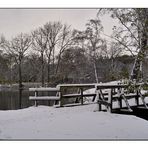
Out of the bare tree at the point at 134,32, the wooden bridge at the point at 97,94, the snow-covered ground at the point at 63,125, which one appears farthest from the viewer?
the wooden bridge at the point at 97,94

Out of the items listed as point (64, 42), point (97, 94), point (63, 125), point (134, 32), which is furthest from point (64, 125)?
point (134, 32)

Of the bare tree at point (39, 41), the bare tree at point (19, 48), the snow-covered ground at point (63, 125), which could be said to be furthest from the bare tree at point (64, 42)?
the snow-covered ground at point (63, 125)

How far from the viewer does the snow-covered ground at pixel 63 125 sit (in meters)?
3.26

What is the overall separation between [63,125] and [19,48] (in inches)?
40.9

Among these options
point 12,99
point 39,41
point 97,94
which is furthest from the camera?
point 97,94

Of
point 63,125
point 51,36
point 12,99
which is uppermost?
point 51,36

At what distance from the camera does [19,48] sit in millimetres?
3391

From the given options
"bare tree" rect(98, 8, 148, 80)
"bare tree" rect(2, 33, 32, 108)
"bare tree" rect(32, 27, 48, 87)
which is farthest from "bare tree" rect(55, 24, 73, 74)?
"bare tree" rect(98, 8, 148, 80)

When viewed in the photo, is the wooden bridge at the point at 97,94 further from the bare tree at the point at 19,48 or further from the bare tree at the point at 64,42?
the bare tree at the point at 64,42

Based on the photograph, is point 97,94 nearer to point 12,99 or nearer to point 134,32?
point 134,32

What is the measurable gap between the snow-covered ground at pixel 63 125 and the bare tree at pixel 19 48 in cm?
21

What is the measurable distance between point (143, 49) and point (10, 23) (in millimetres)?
1599

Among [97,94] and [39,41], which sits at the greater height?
[39,41]
